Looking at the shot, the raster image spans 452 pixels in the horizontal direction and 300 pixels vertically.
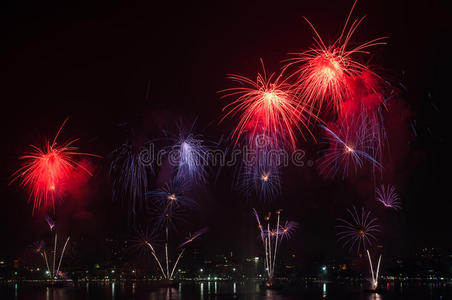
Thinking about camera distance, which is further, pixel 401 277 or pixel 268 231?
pixel 401 277

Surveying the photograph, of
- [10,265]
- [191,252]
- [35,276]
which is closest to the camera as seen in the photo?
[10,265]

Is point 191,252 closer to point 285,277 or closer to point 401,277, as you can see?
point 285,277

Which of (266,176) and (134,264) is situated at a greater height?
(266,176)

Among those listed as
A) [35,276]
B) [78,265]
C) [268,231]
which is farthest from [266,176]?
[35,276]

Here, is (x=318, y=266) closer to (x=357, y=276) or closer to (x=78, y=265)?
(x=357, y=276)

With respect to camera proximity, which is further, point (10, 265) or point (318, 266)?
point (318, 266)

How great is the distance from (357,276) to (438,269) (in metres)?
26.8

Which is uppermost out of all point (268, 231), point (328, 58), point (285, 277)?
point (328, 58)

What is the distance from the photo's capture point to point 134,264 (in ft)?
570

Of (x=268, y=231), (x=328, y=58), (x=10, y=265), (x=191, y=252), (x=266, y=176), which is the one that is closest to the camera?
(x=328, y=58)

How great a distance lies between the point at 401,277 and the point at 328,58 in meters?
152

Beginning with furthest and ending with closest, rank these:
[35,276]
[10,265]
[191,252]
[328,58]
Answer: [191,252] < [35,276] < [10,265] < [328,58]

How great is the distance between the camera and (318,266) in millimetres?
173875

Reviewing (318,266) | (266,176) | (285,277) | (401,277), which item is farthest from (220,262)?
(266,176)
